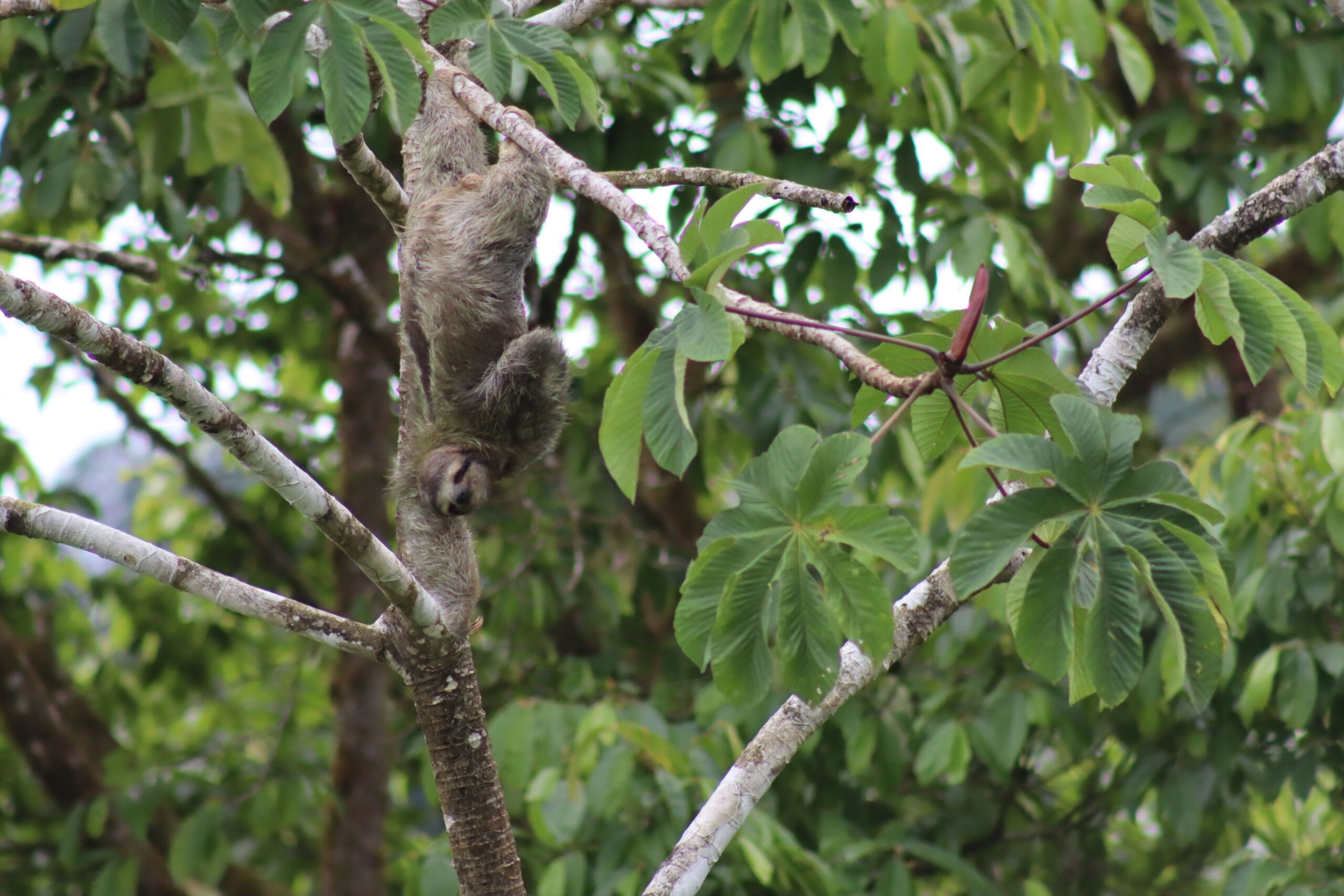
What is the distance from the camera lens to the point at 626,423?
170 centimetres

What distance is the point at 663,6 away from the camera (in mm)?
3289

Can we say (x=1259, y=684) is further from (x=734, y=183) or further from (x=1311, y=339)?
(x=734, y=183)

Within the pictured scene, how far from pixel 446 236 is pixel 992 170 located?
233cm

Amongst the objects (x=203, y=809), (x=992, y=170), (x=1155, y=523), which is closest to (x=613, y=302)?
(x=992, y=170)

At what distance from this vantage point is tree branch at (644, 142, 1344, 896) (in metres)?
2.04

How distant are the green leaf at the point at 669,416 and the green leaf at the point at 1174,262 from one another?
23.5 inches

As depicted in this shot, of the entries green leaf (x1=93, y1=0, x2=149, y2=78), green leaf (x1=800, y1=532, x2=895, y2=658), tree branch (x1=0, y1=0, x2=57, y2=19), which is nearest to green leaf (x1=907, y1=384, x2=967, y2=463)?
green leaf (x1=800, y1=532, x2=895, y2=658)

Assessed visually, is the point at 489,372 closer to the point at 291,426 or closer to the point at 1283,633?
the point at 1283,633

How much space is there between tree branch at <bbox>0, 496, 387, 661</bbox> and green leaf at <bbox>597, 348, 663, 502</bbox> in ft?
2.17

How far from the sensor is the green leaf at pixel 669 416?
1.51 meters

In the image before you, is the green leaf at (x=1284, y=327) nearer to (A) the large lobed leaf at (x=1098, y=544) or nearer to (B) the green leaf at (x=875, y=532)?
(A) the large lobed leaf at (x=1098, y=544)

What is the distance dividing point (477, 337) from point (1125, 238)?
131 centimetres

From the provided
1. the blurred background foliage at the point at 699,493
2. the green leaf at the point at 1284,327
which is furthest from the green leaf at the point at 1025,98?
the green leaf at the point at 1284,327

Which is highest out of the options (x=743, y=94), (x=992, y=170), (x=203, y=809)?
(x=743, y=94)
